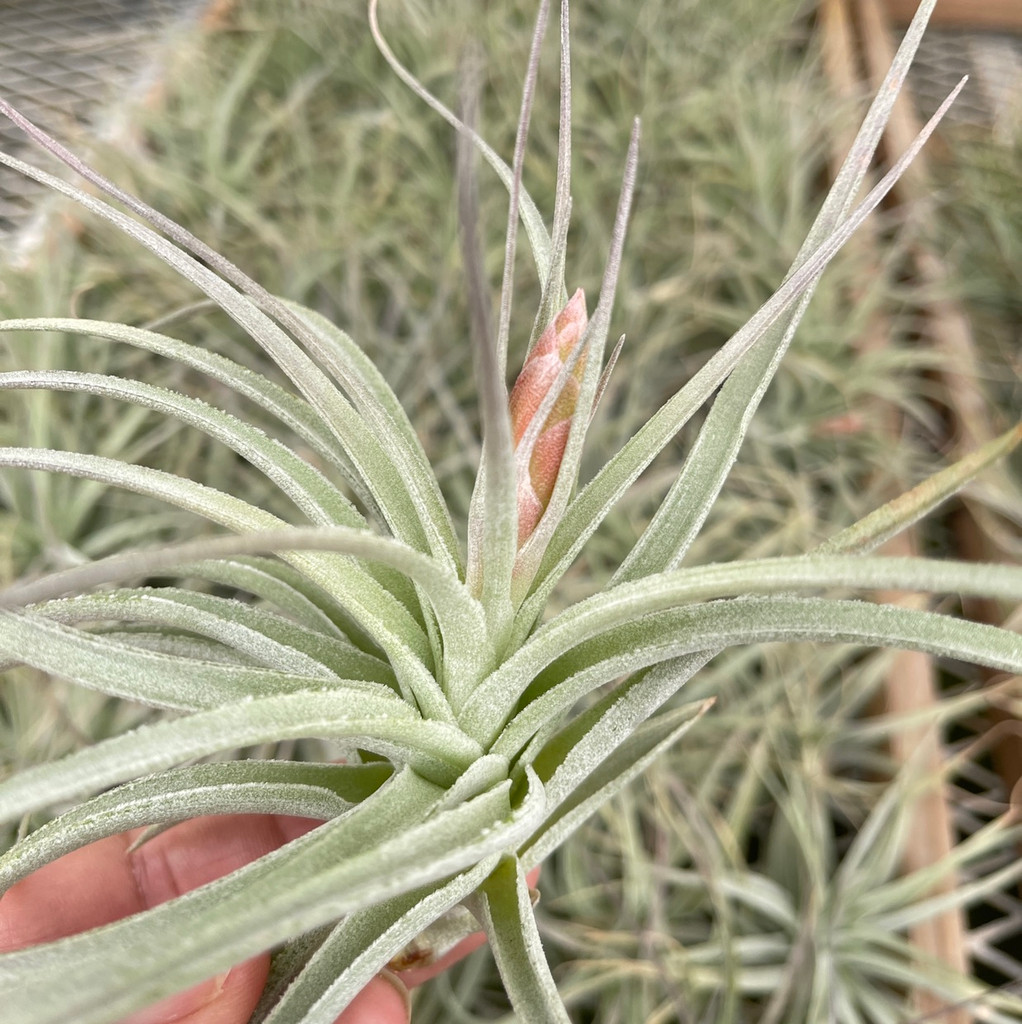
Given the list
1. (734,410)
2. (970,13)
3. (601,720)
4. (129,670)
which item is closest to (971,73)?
(970,13)

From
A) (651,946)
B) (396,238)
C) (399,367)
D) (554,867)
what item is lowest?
(554,867)

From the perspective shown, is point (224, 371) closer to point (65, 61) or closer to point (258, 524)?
point (258, 524)

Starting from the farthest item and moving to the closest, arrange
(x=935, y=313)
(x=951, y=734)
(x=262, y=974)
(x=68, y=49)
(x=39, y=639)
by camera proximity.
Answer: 1. (x=68, y=49)
2. (x=935, y=313)
3. (x=951, y=734)
4. (x=262, y=974)
5. (x=39, y=639)

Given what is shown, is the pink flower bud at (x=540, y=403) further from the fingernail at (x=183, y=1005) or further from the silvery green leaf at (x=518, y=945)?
the fingernail at (x=183, y=1005)

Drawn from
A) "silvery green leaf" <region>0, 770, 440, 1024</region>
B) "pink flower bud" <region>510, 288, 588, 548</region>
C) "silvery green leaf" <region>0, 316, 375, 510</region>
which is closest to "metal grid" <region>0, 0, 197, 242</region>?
"silvery green leaf" <region>0, 316, 375, 510</region>

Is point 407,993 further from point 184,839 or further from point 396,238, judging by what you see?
point 396,238

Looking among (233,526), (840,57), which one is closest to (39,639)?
(233,526)

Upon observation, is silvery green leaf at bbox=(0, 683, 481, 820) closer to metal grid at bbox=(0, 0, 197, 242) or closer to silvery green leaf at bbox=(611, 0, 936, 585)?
silvery green leaf at bbox=(611, 0, 936, 585)

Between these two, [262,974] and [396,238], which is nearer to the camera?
[262,974]
